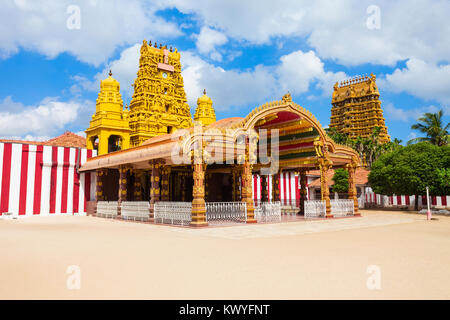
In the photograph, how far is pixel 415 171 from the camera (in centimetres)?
2391

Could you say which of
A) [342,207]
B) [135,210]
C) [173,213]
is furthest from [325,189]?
[135,210]

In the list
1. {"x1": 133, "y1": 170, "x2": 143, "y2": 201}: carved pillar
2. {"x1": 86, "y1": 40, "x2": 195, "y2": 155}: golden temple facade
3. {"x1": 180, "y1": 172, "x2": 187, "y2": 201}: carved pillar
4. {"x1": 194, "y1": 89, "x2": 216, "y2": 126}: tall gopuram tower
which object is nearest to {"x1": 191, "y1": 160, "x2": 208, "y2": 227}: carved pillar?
{"x1": 133, "y1": 170, "x2": 143, "y2": 201}: carved pillar

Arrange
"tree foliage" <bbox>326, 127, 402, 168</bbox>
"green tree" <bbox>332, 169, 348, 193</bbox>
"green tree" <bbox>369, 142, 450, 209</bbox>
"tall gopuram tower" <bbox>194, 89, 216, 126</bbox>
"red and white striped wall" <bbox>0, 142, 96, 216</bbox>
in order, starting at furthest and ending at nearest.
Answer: "tree foliage" <bbox>326, 127, 402, 168</bbox> < "tall gopuram tower" <bbox>194, 89, 216, 126</bbox> < "green tree" <bbox>332, 169, 348, 193</bbox> < "green tree" <bbox>369, 142, 450, 209</bbox> < "red and white striped wall" <bbox>0, 142, 96, 216</bbox>

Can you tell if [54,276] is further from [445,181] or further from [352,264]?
[445,181]

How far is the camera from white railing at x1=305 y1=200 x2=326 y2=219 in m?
15.8

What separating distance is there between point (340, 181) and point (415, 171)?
8955 millimetres

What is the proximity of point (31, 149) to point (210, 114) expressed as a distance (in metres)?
18.2

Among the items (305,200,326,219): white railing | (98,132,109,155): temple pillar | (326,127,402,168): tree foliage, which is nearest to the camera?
(305,200,326,219): white railing

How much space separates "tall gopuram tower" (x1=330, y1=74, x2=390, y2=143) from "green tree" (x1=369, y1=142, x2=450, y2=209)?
30.6m

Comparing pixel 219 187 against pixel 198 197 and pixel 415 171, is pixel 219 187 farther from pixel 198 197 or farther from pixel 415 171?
pixel 415 171

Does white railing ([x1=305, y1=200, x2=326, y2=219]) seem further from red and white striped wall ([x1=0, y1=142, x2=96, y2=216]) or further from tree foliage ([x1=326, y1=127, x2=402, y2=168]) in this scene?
tree foliage ([x1=326, y1=127, x2=402, y2=168])

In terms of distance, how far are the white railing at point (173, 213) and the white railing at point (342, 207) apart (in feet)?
26.4
